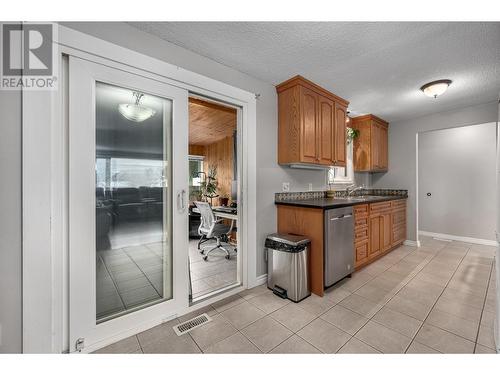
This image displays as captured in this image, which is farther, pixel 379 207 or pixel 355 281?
pixel 379 207

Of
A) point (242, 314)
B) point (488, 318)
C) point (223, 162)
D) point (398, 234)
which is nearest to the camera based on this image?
point (488, 318)

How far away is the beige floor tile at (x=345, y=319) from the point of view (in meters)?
1.65

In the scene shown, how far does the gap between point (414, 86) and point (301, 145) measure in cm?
174

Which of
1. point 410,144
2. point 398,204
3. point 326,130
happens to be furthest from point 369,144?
point 326,130

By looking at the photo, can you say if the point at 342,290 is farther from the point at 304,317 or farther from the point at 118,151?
the point at 118,151

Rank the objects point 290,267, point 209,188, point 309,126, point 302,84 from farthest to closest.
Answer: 1. point 209,188
2. point 309,126
3. point 302,84
4. point 290,267

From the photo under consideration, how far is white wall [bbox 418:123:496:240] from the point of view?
385 centimetres

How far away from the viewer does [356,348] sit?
4.68ft

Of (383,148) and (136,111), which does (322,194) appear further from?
(136,111)

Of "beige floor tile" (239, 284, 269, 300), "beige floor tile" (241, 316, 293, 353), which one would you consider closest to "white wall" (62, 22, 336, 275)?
"beige floor tile" (239, 284, 269, 300)

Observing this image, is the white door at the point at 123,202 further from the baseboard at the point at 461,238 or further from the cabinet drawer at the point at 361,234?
the baseboard at the point at 461,238

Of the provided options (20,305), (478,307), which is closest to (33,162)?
(20,305)

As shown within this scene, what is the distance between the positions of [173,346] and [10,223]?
50.6 inches
